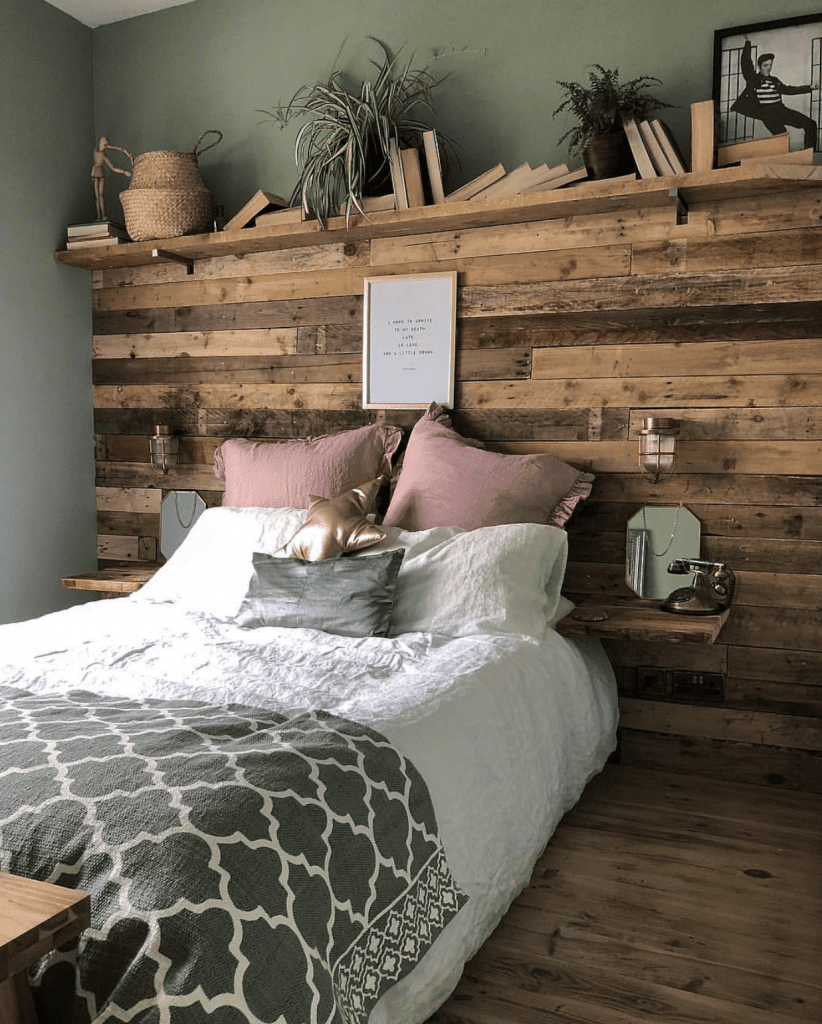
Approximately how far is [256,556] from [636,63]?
6.59 ft

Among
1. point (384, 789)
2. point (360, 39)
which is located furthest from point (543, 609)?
point (360, 39)

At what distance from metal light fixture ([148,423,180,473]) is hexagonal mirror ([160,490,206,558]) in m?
0.13

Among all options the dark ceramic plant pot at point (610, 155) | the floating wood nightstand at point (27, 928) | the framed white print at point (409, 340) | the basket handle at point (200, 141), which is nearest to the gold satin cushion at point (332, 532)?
the framed white print at point (409, 340)

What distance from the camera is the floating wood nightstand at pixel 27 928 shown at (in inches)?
36.5

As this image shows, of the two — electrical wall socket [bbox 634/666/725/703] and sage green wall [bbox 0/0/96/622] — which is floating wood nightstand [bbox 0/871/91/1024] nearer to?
electrical wall socket [bbox 634/666/725/703]

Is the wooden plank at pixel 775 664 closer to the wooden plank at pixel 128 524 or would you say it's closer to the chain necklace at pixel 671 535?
the chain necklace at pixel 671 535

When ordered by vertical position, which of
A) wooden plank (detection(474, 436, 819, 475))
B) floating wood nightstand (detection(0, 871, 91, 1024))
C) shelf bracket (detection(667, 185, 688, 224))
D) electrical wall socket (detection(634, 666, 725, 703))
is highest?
shelf bracket (detection(667, 185, 688, 224))

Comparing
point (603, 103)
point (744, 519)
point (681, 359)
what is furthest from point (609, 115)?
point (744, 519)

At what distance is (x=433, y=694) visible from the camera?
6.02ft

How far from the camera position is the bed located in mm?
1109

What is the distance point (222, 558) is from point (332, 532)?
0.42 meters

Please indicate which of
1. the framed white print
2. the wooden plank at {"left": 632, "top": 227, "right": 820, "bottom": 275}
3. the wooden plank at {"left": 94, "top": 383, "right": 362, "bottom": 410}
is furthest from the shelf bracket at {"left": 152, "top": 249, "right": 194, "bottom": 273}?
the wooden plank at {"left": 632, "top": 227, "right": 820, "bottom": 275}

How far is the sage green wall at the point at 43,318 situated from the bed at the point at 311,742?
93 cm

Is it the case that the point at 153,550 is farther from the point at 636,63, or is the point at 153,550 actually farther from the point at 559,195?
the point at 636,63
